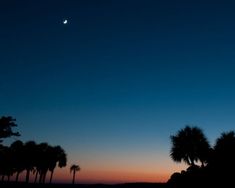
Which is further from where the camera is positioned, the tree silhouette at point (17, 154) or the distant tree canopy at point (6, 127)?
the tree silhouette at point (17, 154)

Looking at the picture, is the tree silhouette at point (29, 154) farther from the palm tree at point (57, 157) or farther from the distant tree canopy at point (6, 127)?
the distant tree canopy at point (6, 127)

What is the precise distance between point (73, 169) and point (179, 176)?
108604mm

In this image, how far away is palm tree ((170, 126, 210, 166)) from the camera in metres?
47.6

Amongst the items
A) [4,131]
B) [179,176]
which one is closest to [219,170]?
[179,176]

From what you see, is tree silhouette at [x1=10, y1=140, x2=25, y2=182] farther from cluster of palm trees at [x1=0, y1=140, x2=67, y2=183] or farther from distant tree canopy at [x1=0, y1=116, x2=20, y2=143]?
distant tree canopy at [x1=0, y1=116, x2=20, y2=143]

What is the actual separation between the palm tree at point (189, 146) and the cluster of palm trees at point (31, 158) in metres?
52.3

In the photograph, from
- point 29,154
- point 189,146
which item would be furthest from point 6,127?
point 29,154

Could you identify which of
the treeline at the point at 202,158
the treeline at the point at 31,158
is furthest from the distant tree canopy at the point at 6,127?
the treeline at the point at 31,158

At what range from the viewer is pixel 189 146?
4806 centimetres

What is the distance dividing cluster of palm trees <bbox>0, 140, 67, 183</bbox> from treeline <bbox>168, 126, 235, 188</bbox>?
52320mm

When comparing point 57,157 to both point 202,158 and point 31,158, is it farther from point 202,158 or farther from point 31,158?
point 202,158

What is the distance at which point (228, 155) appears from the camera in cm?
3681

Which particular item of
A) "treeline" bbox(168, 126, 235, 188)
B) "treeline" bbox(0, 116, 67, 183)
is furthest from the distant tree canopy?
"treeline" bbox(0, 116, 67, 183)

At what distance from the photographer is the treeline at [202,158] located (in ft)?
111
